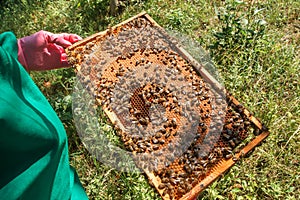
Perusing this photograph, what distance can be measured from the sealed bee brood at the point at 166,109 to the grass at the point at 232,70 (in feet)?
1.26

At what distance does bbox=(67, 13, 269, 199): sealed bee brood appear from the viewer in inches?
115

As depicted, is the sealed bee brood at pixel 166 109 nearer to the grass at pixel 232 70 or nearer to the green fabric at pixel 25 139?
the grass at pixel 232 70

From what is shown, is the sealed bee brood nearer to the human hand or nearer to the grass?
the human hand

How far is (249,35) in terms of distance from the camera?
409 centimetres

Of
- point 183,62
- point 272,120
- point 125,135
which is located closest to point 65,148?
point 125,135

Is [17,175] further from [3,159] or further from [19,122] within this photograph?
[19,122]

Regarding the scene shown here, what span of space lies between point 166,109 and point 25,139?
1.68 metres

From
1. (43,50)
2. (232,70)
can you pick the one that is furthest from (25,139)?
(232,70)

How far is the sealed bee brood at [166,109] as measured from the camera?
9.61ft

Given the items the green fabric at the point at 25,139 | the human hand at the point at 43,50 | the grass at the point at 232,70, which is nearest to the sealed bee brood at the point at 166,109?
the human hand at the point at 43,50

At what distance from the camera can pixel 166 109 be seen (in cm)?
317

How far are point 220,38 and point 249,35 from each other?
36 centimetres

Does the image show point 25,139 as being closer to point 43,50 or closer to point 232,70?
point 43,50

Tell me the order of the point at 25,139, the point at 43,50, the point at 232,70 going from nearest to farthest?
the point at 25,139
the point at 43,50
the point at 232,70
